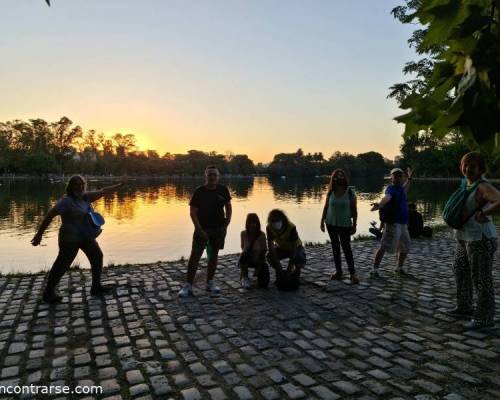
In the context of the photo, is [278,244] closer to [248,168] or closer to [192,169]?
[192,169]

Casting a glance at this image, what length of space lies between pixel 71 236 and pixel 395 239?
5440mm

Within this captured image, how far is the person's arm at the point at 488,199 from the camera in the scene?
12.8 feet

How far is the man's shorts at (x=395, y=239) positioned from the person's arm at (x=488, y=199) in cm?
255

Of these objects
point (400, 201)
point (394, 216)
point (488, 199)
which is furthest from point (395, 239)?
point (488, 199)

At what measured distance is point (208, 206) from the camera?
19.6 ft

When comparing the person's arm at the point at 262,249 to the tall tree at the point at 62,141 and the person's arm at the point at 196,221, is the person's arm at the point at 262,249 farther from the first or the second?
the tall tree at the point at 62,141

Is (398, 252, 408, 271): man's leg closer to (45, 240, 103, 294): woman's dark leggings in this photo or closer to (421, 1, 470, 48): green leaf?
(45, 240, 103, 294): woman's dark leggings

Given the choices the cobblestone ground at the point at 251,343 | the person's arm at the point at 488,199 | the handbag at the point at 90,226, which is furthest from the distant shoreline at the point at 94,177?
the person's arm at the point at 488,199

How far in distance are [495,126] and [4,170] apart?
10902 centimetres

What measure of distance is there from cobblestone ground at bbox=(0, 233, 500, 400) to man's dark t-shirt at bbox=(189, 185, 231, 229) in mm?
1132

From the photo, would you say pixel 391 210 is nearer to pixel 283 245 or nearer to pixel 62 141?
pixel 283 245

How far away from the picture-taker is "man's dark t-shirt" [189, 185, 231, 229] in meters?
5.96

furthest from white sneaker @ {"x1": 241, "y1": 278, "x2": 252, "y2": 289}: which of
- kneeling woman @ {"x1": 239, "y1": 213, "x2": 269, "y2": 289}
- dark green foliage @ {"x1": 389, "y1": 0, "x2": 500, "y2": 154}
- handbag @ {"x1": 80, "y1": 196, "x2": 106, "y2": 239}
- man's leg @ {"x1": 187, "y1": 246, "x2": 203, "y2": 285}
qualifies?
dark green foliage @ {"x1": 389, "y1": 0, "x2": 500, "y2": 154}

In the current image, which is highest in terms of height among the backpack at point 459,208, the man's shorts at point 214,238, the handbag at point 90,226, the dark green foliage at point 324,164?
the dark green foliage at point 324,164
